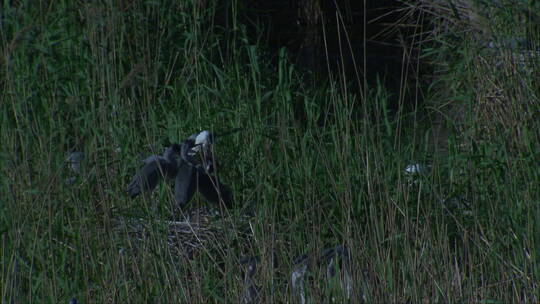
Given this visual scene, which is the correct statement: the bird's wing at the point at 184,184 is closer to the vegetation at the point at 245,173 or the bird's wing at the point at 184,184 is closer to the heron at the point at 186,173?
the heron at the point at 186,173

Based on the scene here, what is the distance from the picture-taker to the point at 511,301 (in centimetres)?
269

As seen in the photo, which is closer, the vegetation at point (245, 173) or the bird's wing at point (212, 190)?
the vegetation at point (245, 173)

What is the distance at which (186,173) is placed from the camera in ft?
8.98

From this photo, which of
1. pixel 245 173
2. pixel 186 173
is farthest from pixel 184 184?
pixel 245 173

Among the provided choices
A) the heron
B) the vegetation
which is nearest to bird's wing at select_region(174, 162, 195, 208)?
the heron

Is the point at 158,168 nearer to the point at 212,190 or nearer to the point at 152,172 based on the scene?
the point at 152,172

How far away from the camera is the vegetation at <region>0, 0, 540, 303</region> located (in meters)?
2.63

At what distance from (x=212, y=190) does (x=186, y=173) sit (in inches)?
5.1

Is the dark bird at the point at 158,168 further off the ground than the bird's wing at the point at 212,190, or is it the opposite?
the dark bird at the point at 158,168

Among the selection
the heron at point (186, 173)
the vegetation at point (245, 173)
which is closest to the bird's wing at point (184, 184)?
the heron at point (186, 173)

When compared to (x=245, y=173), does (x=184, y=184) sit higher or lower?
higher

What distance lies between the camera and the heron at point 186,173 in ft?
8.95

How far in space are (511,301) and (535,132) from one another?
0.80 m

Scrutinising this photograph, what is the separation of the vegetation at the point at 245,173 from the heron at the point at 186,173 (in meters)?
0.10
